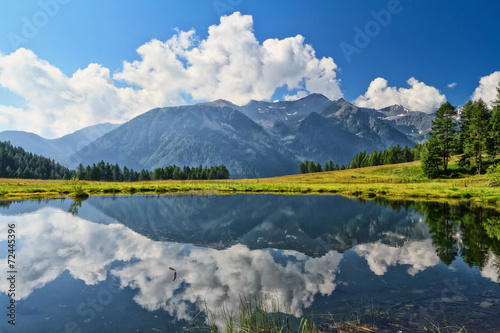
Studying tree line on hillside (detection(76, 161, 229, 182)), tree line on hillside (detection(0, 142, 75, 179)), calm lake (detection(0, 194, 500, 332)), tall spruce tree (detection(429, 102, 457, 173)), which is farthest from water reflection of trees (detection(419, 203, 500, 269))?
tree line on hillside (detection(0, 142, 75, 179))

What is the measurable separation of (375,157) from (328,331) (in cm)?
16960

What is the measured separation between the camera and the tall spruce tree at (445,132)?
8306cm

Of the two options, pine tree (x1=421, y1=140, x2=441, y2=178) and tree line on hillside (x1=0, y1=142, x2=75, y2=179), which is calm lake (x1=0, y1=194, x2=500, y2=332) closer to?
pine tree (x1=421, y1=140, x2=441, y2=178)

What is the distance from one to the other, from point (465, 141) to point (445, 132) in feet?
20.7

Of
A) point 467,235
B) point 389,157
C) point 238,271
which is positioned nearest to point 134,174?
point 389,157

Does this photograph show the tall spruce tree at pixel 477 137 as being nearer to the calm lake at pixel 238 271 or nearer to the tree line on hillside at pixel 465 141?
the tree line on hillside at pixel 465 141

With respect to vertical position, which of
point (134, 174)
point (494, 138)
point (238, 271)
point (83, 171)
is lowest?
point (238, 271)

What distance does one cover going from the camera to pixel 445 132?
3396 inches

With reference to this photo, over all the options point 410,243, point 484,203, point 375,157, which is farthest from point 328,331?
point 375,157

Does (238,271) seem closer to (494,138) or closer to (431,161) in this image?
(431,161)

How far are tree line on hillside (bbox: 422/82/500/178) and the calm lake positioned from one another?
6278cm

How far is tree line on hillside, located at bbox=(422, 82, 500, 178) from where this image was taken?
75125 millimetres

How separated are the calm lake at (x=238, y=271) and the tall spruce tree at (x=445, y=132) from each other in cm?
6758

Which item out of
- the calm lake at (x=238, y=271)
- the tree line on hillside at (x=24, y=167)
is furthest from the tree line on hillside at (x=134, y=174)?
the calm lake at (x=238, y=271)
